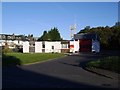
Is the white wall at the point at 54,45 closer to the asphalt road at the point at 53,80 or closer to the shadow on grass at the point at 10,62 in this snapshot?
the shadow on grass at the point at 10,62

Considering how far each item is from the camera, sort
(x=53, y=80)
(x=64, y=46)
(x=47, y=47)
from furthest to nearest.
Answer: (x=64, y=46), (x=47, y=47), (x=53, y=80)

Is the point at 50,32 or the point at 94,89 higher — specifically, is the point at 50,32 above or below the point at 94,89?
above

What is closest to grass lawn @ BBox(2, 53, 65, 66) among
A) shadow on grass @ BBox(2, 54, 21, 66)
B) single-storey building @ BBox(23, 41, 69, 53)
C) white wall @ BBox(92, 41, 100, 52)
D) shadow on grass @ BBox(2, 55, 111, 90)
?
shadow on grass @ BBox(2, 54, 21, 66)

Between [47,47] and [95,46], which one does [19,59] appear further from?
[95,46]

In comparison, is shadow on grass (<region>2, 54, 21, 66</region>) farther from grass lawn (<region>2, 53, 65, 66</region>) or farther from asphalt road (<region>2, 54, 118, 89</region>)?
asphalt road (<region>2, 54, 118, 89</region>)

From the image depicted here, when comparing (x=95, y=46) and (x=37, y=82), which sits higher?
(x=95, y=46)

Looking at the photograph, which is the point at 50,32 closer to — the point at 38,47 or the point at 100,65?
the point at 38,47

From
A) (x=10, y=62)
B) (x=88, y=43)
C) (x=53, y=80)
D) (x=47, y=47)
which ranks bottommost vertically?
(x=53, y=80)

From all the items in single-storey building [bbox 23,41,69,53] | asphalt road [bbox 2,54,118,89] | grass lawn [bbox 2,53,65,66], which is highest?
single-storey building [bbox 23,41,69,53]

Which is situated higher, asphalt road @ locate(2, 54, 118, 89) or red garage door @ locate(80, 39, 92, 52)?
red garage door @ locate(80, 39, 92, 52)

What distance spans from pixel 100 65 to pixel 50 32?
92.6 meters

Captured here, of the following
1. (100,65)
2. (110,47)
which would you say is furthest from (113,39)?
(100,65)

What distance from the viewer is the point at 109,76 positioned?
2023 cm

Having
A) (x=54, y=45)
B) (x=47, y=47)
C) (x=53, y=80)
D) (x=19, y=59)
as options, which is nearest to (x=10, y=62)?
(x=19, y=59)
